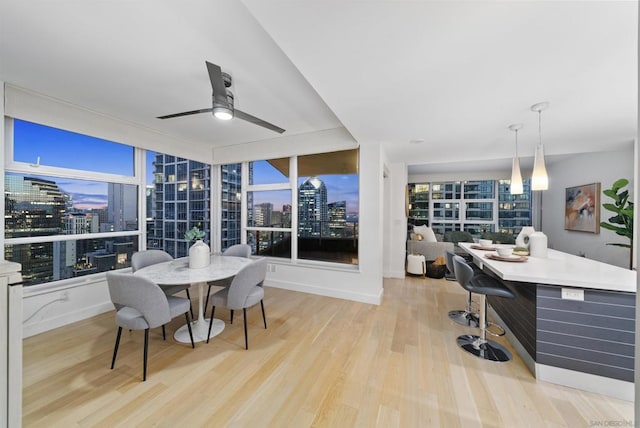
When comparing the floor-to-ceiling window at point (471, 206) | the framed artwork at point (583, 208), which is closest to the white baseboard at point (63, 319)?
the floor-to-ceiling window at point (471, 206)

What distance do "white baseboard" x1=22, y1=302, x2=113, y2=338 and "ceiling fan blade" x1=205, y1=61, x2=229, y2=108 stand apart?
9.90 feet

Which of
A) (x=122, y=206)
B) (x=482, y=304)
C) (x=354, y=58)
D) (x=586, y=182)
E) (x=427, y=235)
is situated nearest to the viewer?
(x=354, y=58)

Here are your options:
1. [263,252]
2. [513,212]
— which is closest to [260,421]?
[263,252]

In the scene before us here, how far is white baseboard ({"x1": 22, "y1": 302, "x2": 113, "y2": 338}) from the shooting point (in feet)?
8.10

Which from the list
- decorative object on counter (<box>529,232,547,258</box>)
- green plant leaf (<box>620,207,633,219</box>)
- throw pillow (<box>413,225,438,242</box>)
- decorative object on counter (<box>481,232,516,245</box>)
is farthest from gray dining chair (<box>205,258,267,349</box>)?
decorative object on counter (<box>481,232,516,245</box>)

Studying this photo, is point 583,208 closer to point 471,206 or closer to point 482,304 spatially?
point 471,206

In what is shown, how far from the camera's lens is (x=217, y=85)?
73.2 inches

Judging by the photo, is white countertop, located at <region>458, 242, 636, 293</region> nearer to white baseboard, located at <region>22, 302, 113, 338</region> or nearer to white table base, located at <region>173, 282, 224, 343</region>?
white table base, located at <region>173, 282, 224, 343</region>

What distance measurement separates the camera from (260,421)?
1484 millimetres

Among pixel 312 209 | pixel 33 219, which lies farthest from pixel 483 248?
pixel 33 219

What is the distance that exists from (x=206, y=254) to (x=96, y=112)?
2.30 m

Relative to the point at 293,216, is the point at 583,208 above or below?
above

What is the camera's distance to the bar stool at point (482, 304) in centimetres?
209

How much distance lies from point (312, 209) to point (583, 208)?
5.22 metres
